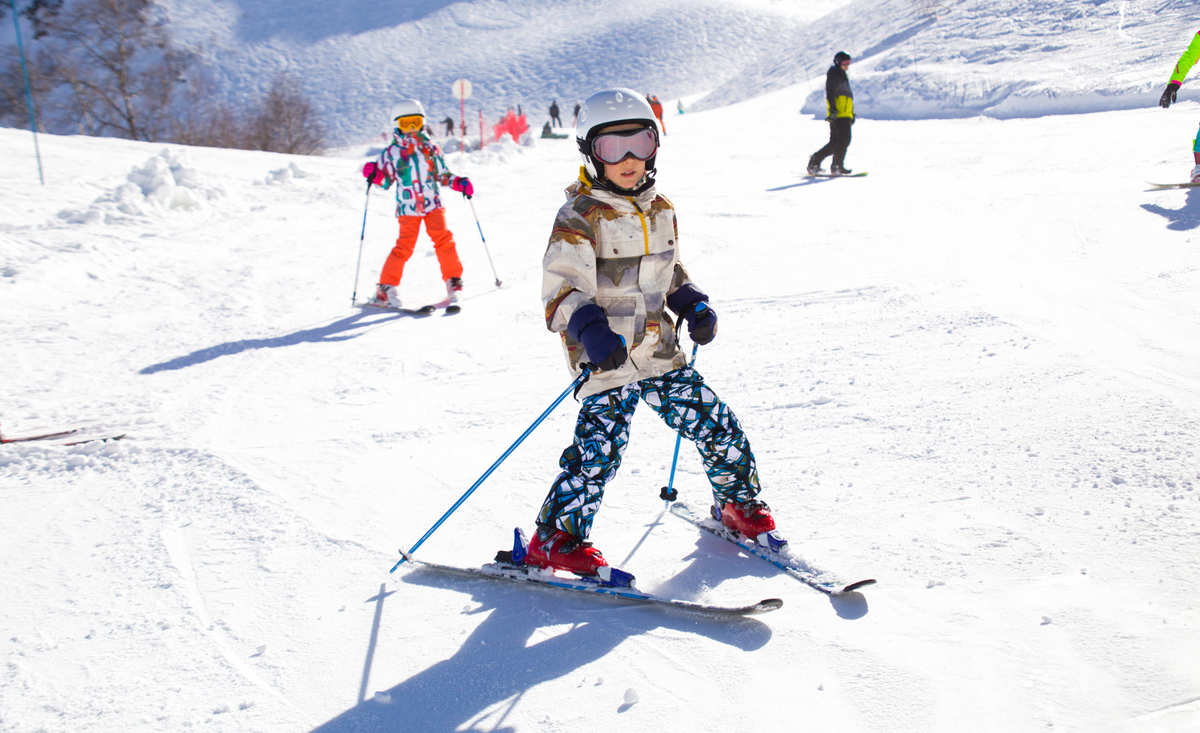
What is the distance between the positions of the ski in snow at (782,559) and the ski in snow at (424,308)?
11.9 ft

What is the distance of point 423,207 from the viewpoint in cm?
616

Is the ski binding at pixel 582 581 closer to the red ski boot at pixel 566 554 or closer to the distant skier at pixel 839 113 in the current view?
the red ski boot at pixel 566 554

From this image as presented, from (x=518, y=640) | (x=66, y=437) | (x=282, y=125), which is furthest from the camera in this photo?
(x=282, y=125)

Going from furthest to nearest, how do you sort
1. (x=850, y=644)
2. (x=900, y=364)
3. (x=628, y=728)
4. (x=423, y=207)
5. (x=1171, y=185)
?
(x=1171, y=185) < (x=423, y=207) < (x=900, y=364) < (x=850, y=644) < (x=628, y=728)

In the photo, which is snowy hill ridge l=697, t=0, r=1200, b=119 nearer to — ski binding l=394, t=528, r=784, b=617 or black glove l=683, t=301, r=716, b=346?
black glove l=683, t=301, r=716, b=346

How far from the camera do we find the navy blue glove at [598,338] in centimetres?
209

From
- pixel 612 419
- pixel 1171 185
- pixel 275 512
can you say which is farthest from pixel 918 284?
pixel 275 512

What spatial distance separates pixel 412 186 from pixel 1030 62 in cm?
1658

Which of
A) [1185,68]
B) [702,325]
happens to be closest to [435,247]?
[702,325]

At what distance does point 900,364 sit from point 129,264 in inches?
278

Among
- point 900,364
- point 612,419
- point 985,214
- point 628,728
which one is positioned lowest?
point 628,728

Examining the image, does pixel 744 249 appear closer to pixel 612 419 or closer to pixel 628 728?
pixel 612 419

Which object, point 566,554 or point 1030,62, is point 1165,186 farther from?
point 1030,62

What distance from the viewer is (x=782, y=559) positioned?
2.50 m
